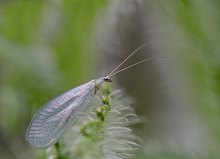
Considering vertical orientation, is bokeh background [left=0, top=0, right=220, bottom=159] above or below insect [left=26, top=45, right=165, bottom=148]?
above

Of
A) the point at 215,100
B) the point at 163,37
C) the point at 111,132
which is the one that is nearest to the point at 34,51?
the point at 163,37

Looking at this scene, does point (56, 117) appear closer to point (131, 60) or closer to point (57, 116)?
point (57, 116)


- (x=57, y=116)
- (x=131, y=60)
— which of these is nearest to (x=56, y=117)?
(x=57, y=116)

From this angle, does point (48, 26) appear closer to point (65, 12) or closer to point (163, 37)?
point (65, 12)

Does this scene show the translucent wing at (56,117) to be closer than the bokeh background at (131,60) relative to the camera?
Yes

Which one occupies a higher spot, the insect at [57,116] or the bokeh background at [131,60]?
the bokeh background at [131,60]

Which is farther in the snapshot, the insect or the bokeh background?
the bokeh background
